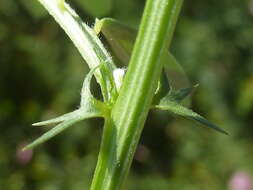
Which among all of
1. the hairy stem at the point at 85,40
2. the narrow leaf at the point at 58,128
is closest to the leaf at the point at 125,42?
the hairy stem at the point at 85,40

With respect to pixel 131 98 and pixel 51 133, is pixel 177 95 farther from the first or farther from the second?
pixel 51 133

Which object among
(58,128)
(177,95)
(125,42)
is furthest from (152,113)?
(58,128)

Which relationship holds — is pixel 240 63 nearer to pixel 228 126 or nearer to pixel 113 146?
pixel 228 126

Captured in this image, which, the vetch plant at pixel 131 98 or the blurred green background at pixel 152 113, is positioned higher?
the vetch plant at pixel 131 98

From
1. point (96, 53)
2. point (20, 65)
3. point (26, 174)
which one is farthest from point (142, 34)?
point (20, 65)

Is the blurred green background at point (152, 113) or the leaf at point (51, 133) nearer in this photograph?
the leaf at point (51, 133)

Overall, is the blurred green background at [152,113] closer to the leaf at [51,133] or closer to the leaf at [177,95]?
the leaf at [177,95]

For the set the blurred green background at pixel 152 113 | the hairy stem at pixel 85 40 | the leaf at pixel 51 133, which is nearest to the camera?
the leaf at pixel 51 133

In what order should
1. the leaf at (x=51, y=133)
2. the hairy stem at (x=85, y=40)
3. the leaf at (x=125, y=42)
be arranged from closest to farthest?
1. the leaf at (x=51, y=133)
2. the hairy stem at (x=85, y=40)
3. the leaf at (x=125, y=42)
